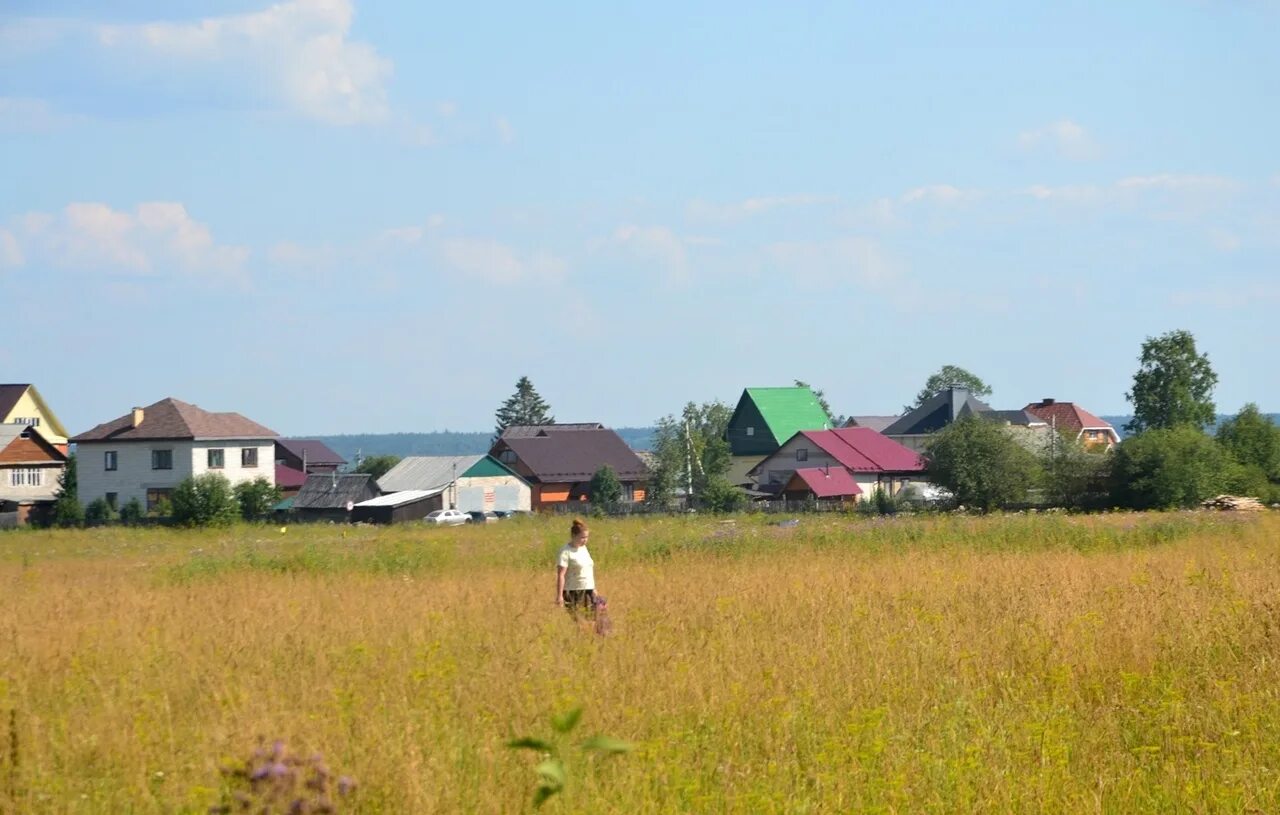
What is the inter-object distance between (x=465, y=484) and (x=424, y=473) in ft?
15.7

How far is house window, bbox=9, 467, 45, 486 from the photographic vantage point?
7444cm

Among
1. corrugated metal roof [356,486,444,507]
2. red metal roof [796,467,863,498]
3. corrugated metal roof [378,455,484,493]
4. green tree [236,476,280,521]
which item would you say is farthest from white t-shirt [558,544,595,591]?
corrugated metal roof [378,455,484,493]

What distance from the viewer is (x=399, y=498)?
73.1 meters

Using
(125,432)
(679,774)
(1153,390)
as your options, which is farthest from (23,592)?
(1153,390)

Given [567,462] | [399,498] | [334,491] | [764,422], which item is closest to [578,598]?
[399,498]

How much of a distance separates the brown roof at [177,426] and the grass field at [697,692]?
5855cm

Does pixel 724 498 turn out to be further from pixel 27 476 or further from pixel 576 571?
pixel 576 571

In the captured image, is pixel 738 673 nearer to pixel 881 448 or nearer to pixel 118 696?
pixel 118 696

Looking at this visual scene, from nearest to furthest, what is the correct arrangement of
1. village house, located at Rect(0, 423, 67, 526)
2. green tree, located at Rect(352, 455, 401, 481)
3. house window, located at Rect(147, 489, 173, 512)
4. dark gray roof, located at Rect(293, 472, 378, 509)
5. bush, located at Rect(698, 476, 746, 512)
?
bush, located at Rect(698, 476, 746, 512) → house window, located at Rect(147, 489, 173, 512) → dark gray roof, located at Rect(293, 472, 378, 509) → village house, located at Rect(0, 423, 67, 526) → green tree, located at Rect(352, 455, 401, 481)

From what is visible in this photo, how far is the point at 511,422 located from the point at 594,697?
14541 centimetres

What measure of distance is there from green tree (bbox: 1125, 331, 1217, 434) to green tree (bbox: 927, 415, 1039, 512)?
128 feet

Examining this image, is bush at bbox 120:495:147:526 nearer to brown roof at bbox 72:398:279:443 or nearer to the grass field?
brown roof at bbox 72:398:279:443

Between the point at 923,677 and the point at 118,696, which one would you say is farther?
the point at 923,677

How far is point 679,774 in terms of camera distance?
21.6ft
